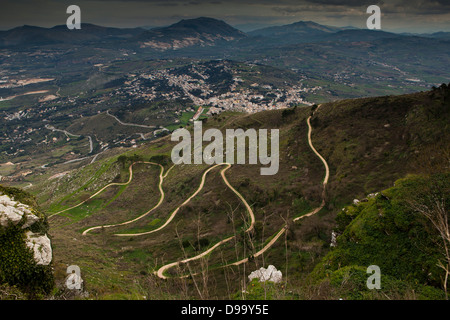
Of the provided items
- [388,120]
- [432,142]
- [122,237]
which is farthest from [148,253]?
[388,120]

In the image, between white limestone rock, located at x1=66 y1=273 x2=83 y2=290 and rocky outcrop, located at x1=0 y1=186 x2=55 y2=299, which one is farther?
white limestone rock, located at x1=66 y1=273 x2=83 y2=290

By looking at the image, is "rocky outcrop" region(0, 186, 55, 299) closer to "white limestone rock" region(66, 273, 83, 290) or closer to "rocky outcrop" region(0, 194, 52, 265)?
"rocky outcrop" region(0, 194, 52, 265)

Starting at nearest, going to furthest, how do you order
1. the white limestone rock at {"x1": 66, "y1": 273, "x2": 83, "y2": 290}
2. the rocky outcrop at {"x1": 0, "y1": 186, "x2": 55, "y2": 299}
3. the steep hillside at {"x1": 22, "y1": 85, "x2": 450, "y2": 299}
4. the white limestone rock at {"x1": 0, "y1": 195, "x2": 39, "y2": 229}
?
the rocky outcrop at {"x1": 0, "y1": 186, "x2": 55, "y2": 299}, the white limestone rock at {"x1": 0, "y1": 195, "x2": 39, "y2": 229}, the white limestone rock at {"x1": 66, "y1": 273, "x2": 83, "y2": 290}, the steep hillside at {"x1": 22, "y1": 85, "x2": 450, "y2": 299}

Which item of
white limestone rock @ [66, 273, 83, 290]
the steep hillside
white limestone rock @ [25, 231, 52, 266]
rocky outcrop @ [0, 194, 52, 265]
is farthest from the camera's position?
the steep hillside

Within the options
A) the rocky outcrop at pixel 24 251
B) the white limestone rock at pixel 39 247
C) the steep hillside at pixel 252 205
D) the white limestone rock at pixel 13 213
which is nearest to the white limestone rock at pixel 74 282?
the rocky outcrop at pixel 24 251

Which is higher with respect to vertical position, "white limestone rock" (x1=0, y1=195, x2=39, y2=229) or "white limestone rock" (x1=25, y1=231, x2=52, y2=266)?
"white limestone rock" (x1=0, y1=195, x2=39, y2=229)

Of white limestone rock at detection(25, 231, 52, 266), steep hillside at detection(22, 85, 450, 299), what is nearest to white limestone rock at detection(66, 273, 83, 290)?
steep hillside at detection(22, 85, 450, 299)

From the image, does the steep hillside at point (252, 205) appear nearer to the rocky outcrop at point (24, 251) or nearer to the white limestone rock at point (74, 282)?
the white limestone rock at point (74, 282)
